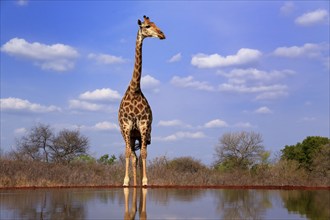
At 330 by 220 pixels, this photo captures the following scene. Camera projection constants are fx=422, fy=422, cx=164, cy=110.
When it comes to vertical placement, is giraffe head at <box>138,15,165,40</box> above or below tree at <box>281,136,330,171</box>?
above

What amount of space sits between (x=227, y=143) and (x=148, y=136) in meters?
22.5

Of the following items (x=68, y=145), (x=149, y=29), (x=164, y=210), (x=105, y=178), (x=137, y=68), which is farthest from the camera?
(x=68, y=145)

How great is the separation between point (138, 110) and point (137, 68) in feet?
4.34

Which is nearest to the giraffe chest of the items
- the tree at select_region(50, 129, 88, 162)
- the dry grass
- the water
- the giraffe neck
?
the giraffe neck

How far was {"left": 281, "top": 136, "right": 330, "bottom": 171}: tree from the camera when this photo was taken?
1463 inches

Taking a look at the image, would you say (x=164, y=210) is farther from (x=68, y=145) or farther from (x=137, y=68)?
(x=68, y=145)

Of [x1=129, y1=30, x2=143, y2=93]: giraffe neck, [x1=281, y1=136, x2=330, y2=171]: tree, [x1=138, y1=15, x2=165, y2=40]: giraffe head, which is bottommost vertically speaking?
[x1=281, y1=136, x2=330, y2=171]: tree

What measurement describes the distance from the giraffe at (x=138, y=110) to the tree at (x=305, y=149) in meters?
27.3

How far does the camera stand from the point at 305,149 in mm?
38156

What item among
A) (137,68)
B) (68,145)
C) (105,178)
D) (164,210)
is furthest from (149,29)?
(68,145)

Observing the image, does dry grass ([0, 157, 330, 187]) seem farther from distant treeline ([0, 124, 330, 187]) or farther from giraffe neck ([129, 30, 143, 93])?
giraffe neck ([129, 30, 143, 93])

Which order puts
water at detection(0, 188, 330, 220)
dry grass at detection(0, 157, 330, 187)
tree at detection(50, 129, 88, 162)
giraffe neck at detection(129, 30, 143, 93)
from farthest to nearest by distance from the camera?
tree at detection(50, 129, 88, 162) → dry grass at detection(0, 157, 330, 187) → giraffe neck at detection(129, 30, 143, 93) → water at detection(0, 188, 330, 220)

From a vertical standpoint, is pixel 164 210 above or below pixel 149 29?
below

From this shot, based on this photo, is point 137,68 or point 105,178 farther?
point 105,178
